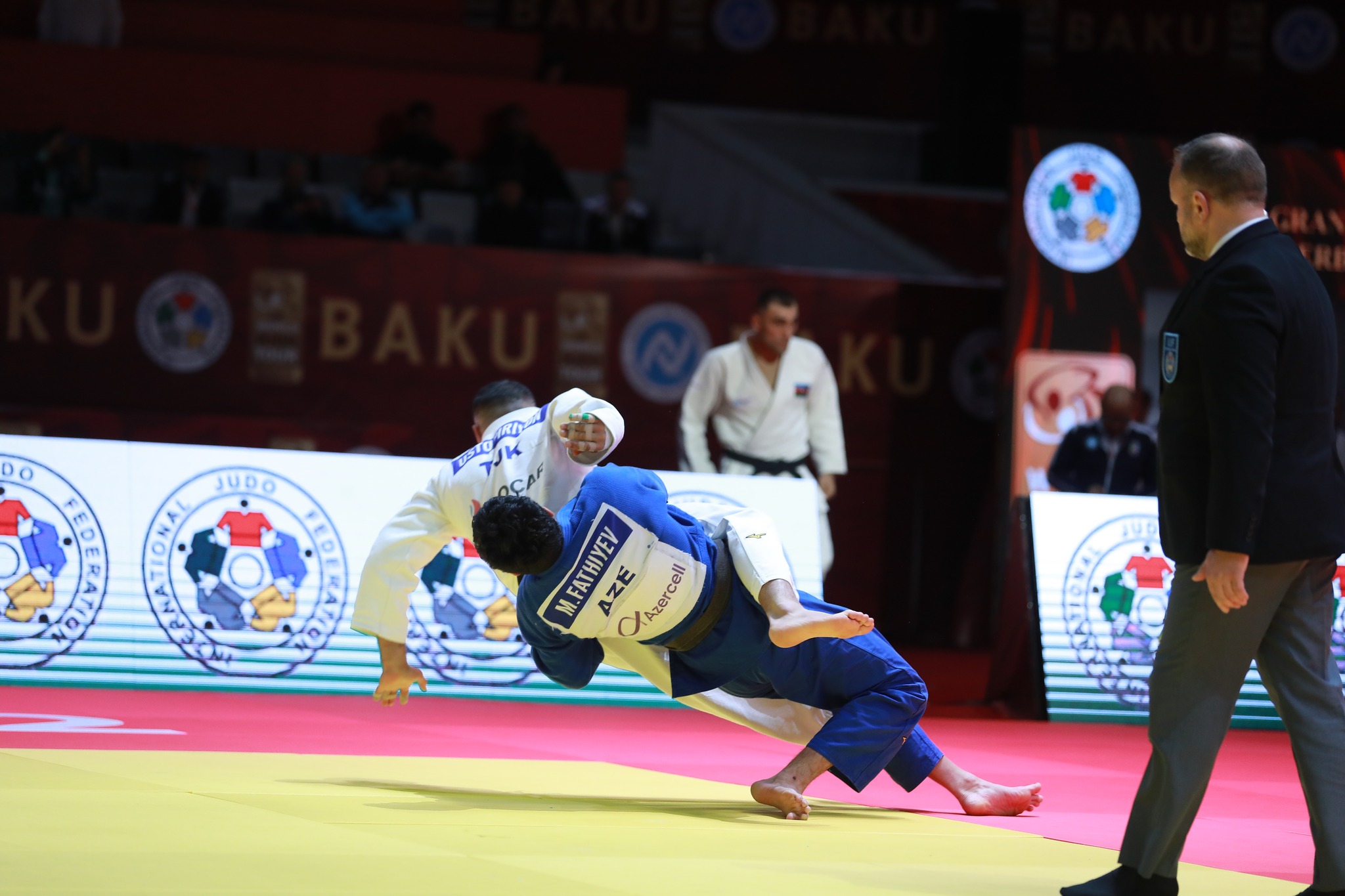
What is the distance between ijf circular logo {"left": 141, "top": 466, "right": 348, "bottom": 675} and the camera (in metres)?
6.33

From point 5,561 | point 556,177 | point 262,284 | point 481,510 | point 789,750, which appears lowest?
point 789,750

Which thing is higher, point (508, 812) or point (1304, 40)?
point (1304, 40)

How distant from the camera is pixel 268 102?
11.6 m

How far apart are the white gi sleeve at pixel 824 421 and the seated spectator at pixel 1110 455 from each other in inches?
56.0

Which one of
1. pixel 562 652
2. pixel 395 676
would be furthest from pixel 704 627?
pixel 395 676

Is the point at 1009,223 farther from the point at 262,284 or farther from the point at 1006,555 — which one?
the point at 262,284

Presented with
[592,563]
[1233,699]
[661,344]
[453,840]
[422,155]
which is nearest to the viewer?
[1233,699]

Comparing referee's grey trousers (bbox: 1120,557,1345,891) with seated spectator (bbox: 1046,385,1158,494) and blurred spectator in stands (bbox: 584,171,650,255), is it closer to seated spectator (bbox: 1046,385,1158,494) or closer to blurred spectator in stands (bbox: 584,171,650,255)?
seated spectator (bbox: 1046,385,1158,494)

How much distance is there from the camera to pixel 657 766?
16.4 ft

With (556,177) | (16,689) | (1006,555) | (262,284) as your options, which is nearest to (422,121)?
(556,177)

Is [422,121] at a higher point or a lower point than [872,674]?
higher

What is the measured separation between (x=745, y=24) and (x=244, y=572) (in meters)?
11.5

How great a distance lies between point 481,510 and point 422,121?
8.32 meters

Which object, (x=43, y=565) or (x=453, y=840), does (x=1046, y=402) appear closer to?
(x=43, y=565)
